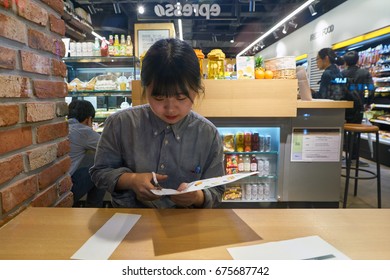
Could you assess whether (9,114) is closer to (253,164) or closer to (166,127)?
(166,127)

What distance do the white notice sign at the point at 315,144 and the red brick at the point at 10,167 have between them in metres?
2.69

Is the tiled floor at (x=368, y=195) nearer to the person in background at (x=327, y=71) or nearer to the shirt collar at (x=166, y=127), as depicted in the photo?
the person in background at (x=327, y=71)

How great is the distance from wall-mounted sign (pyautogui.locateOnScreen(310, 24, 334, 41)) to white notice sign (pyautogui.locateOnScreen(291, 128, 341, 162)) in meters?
4.83

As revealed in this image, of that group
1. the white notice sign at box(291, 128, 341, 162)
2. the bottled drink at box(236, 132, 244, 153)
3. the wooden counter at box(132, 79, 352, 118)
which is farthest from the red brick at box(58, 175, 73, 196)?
the white notice sign at box(291, 128, 341, 162)

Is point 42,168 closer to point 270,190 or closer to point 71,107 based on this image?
point 71,107

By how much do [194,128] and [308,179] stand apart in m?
2.33

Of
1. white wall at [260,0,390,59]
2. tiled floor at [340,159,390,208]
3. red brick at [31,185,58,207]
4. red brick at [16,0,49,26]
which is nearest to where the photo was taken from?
red brick at [16,0,49,26]

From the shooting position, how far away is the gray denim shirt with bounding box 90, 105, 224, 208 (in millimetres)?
1284

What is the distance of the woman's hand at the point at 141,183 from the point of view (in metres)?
1.05

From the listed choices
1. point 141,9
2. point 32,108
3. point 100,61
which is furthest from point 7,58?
point 141,9

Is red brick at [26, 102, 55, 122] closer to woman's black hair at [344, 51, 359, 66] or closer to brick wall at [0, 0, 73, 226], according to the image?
brick wall at [0, 0, 73, 226]

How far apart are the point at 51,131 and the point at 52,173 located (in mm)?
189

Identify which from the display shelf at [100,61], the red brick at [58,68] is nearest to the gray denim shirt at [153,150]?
the red brick at [58,68]
